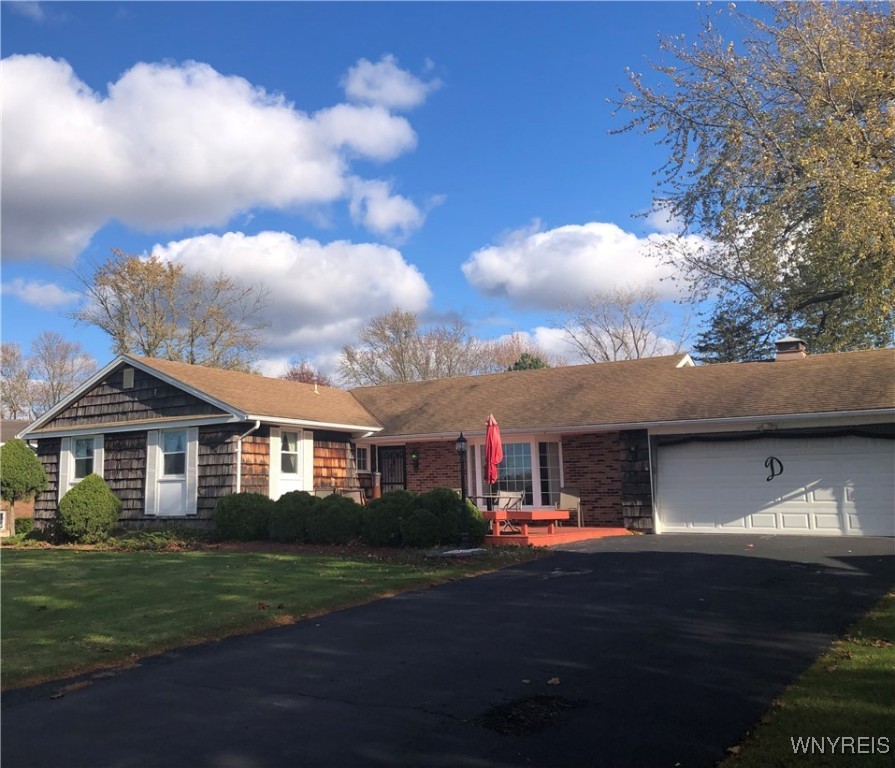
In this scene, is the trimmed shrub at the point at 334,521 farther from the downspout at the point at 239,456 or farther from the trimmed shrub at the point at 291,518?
the downspout at the point at 239,456

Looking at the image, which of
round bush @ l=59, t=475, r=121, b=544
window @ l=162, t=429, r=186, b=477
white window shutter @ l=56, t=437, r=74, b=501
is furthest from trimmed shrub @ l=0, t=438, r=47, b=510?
window @ l=162, t=429, r=186, b=477

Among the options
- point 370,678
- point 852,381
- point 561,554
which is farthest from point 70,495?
point 852,381

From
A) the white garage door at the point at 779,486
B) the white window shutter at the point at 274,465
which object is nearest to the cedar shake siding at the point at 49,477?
the white window shutter at the point at 274,465

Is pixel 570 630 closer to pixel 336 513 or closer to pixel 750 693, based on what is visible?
pixel 750 693

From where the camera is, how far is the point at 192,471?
64.3 feet

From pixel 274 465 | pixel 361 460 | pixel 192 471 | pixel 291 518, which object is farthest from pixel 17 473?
pixel 361 460

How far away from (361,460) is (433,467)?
2500 mm

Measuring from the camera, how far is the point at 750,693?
5.48 meters

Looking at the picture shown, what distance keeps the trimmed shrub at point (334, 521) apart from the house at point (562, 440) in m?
3.30

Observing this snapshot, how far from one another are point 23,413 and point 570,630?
5211cm

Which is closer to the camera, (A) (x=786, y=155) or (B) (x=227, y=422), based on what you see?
(A) (x=786, y=155)

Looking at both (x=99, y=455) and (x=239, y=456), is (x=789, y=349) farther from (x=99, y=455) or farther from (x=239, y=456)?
(x=99, y=455)

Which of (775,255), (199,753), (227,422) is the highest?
(775,255)

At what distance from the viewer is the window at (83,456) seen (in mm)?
22062
